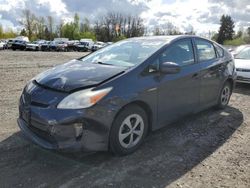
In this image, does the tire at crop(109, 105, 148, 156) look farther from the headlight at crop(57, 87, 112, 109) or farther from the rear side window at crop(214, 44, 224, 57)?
the rear side window at crop(214, 44, 224, 57)

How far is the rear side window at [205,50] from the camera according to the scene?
5.20 meters

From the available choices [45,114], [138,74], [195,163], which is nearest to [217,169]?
[195,163]

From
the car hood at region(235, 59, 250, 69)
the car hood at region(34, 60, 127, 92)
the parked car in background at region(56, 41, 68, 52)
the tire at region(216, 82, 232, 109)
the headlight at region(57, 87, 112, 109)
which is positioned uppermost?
the car hood at region(34, 60, 127, 92)

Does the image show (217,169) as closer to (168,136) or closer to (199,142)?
(199,142)

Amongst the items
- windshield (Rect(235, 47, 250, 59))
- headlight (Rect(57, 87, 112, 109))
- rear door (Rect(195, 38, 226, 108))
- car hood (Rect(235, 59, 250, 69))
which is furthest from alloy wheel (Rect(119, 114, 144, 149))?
windshield (Rect(235, 47, 250, 59))

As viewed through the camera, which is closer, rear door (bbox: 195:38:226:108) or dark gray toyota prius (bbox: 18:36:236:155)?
dark gray toyota prius (bbox: 18:36:236:155)

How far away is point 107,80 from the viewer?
12.0 feet

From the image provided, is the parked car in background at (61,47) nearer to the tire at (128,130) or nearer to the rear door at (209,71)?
the rear door at (209,71)

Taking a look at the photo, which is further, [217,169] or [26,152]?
[26,152]

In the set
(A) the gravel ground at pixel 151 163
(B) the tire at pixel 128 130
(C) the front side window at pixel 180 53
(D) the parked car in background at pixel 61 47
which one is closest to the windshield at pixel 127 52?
(C) the front side window at pixel 180 53

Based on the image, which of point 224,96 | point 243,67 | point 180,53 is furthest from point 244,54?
point 180,53

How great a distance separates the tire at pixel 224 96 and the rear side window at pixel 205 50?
81 cm

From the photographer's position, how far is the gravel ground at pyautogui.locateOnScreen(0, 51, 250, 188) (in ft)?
10.9

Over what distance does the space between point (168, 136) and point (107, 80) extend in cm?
162
